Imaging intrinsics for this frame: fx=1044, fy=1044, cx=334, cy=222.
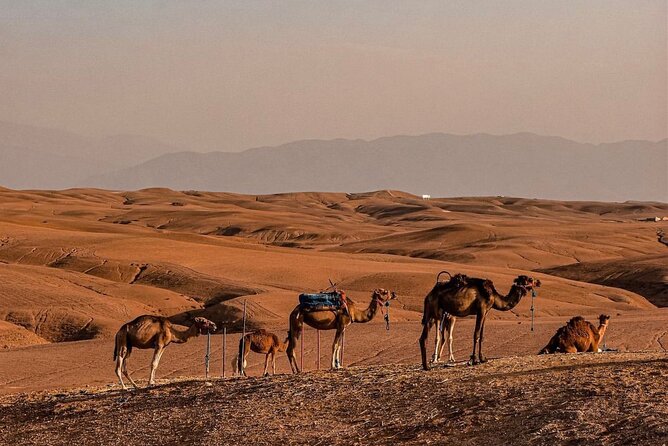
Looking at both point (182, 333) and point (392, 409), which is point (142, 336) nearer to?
point (182, 333)

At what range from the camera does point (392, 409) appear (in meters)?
15.2

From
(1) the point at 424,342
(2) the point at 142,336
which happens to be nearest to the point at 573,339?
(1) the point at 424,342

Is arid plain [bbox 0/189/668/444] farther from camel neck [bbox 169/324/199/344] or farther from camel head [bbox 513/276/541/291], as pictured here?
camel head [bbox 513/276/541/291]

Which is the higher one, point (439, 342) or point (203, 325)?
point (203, 325)

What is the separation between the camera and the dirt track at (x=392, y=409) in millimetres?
13375

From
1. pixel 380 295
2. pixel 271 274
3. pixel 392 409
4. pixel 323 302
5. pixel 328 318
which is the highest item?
pixel 380 295

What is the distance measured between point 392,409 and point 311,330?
18872 mm

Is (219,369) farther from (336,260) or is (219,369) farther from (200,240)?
(200,240)

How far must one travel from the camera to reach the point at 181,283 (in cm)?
4497

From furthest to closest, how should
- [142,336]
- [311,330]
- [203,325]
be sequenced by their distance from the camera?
[311,330], [203,325], [142,336]

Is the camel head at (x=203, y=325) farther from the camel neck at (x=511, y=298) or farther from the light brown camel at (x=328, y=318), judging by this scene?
the camel neck at (x=511, y=298)

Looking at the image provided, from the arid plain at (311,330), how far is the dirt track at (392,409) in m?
0.05

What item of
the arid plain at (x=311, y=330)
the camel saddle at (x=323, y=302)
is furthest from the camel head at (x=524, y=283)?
the camel saddle at (x=323, y=302)

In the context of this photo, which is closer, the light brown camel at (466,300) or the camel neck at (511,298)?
the light brown camel at (466,300)
